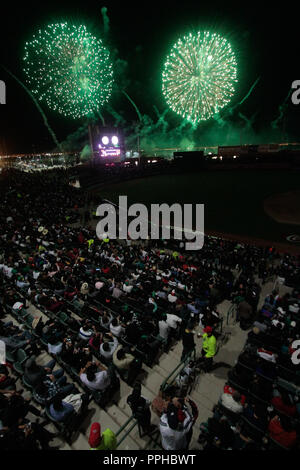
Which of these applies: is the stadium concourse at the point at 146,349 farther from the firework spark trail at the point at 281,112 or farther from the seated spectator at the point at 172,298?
the firework spark trail at the point at 281,112

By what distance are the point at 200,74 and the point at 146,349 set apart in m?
43.5

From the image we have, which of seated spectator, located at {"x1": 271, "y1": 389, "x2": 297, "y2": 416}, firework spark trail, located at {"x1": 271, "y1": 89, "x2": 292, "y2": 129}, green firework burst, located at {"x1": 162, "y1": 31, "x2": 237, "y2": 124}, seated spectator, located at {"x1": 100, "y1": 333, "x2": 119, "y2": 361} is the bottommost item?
seated spectator, located at {"x1": 271, "y1": 389, "x2": 297, "y2": 416}

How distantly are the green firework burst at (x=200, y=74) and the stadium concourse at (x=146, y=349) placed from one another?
34.7m

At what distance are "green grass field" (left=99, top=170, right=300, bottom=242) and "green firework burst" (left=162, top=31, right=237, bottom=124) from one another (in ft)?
43.8

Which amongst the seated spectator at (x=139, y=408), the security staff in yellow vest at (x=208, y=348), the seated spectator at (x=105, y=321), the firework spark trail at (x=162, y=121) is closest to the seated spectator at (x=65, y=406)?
the seated spectator at (x=139, y=408)

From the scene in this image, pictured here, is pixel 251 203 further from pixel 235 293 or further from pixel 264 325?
pixel 264 325

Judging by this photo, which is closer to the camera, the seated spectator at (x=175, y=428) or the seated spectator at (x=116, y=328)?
the seated spectator at (x=175, y=428)

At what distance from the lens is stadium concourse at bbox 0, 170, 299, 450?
5578mm

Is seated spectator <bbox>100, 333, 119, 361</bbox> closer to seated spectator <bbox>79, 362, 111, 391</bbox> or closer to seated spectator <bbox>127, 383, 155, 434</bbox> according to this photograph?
seated spectator <bbox>79, 362, 111, 391</bbox>

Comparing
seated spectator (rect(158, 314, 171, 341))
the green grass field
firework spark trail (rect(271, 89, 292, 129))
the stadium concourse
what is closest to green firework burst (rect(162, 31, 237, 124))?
the green grass field

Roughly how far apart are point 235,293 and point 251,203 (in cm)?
2231

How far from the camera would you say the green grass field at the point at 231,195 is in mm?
23547

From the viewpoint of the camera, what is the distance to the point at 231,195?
3525 cm
